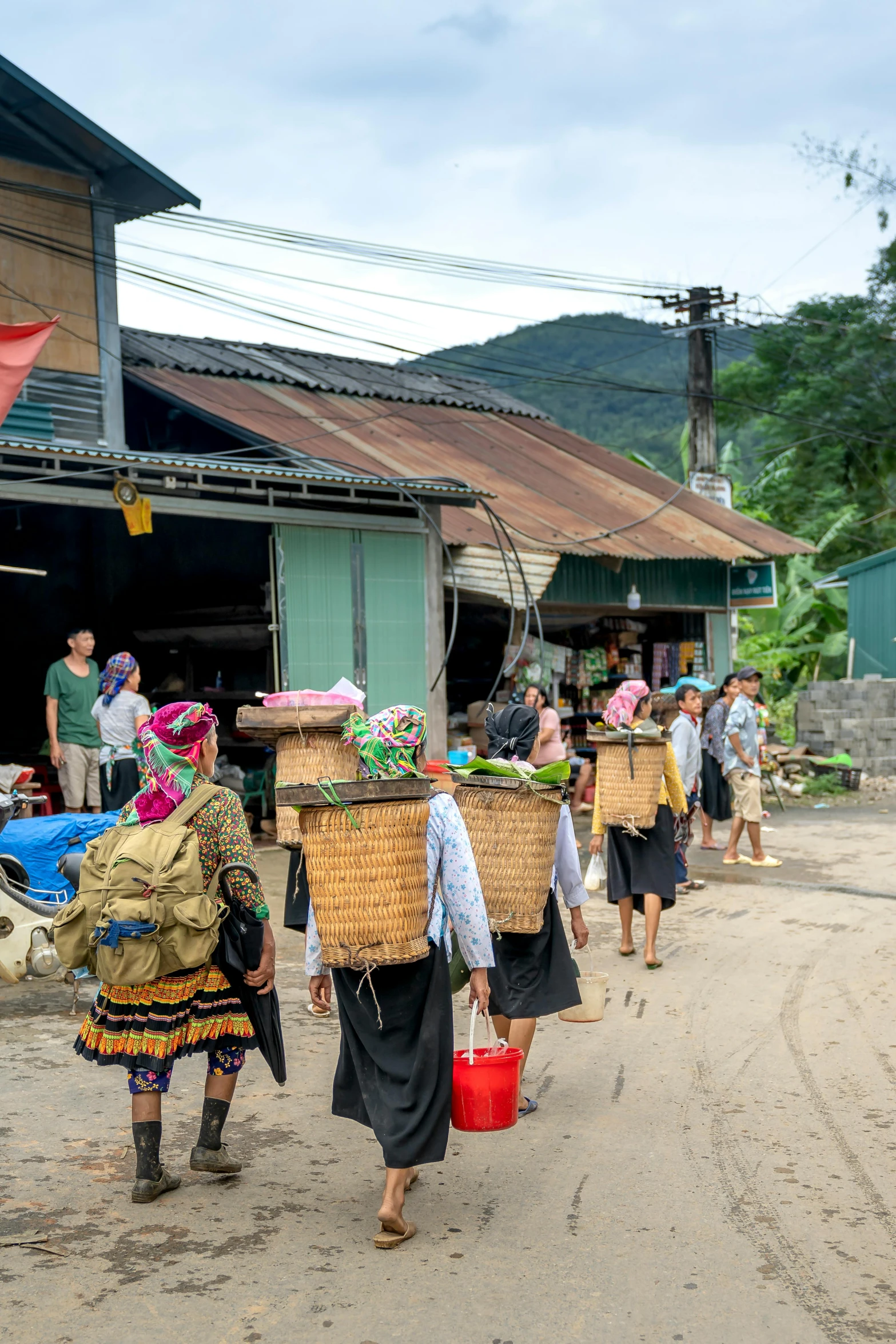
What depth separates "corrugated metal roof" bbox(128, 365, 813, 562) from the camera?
45.4ft

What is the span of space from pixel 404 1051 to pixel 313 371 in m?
14.9

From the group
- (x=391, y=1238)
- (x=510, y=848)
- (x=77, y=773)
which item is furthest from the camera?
(x=77, y=773)

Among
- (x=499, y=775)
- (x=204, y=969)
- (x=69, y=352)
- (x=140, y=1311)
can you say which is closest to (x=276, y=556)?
(x=69, y=352)

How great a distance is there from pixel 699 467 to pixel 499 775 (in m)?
16.5

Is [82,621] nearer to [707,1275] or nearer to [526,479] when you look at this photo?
[526,479]

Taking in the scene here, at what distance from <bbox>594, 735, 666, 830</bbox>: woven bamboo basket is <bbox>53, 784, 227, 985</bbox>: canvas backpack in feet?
12.9

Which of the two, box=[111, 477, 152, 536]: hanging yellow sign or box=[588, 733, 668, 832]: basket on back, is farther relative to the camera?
box=[111, 477, 152, 536]: hanging yellow sign

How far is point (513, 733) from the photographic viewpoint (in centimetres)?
565

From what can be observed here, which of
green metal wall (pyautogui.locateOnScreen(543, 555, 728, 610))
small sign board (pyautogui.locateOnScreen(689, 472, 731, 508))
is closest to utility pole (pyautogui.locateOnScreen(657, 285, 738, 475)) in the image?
small sign board (pyautogui.locateOnScreen(689, 472, 731, 508))

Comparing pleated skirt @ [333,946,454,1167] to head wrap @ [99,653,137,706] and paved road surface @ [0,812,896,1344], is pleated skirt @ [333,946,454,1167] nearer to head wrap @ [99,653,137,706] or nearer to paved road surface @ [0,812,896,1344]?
paved road surface @ [0,812,896,1344]

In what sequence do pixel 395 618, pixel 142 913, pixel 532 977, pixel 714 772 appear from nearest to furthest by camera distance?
1. pixel 142 913
2. pixel 532 977
3. pixel 714 772
4. pixel 395 618


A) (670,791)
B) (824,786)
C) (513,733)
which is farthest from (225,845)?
(824,786)

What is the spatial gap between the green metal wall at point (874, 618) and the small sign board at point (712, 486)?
15.7ft

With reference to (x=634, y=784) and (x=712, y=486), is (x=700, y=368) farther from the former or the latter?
(x=634, y=784)
